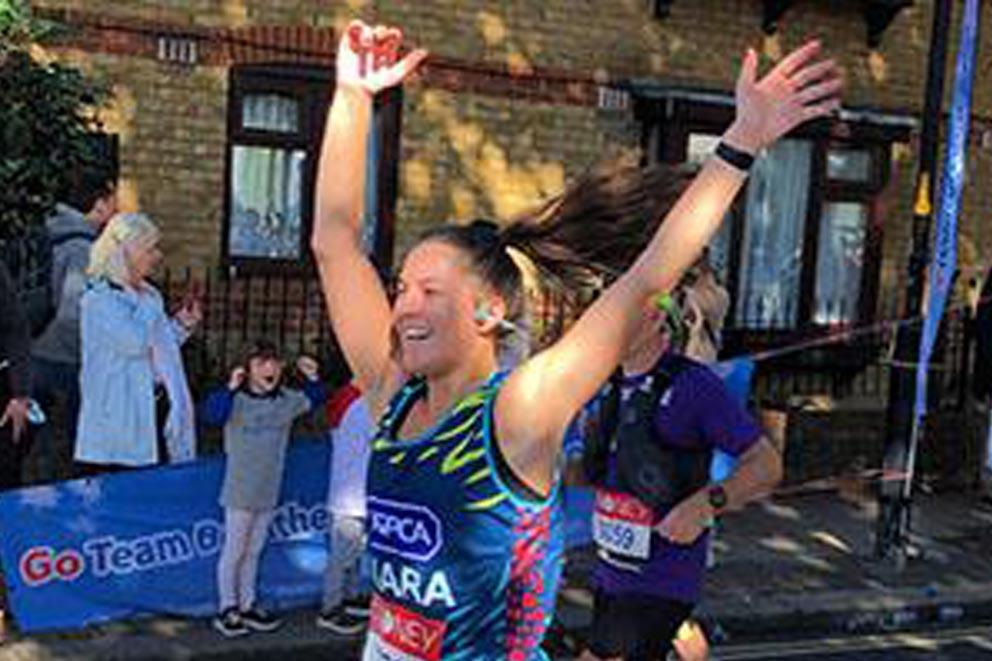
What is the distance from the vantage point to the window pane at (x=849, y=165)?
13422mm

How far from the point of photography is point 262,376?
6.96m

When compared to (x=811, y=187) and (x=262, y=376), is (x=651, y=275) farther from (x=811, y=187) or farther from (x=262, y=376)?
(x=811, y=187)

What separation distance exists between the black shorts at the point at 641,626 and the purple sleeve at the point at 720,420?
0.58 m

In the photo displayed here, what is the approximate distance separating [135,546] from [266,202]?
4402 mm

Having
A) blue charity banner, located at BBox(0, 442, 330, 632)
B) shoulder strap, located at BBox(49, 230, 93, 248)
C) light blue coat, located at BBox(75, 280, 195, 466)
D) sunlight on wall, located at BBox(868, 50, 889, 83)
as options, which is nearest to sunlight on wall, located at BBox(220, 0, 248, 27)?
shoulder strap, located at BBox(49, 230, 93, 248)

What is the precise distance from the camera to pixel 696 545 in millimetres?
5012

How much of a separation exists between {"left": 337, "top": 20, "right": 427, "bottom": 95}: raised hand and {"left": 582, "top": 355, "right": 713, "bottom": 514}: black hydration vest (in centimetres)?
192

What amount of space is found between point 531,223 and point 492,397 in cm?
74

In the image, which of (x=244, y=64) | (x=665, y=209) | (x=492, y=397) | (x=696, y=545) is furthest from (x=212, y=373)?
(x=492, y=397)

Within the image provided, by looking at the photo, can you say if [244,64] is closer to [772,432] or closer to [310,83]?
[310,83]

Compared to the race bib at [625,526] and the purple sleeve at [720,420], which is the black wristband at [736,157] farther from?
the race bib at [625,526]

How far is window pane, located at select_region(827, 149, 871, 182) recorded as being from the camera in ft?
44.0

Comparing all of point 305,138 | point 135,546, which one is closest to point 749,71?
point 135,546

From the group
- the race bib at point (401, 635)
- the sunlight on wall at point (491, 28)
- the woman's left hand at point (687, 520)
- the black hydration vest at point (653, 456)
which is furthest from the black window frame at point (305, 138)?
the race bib at point (401, 635)
